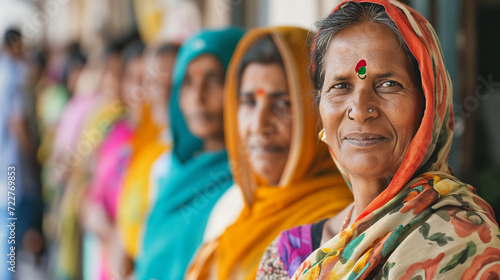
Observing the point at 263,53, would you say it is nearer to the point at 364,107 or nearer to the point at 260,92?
the point at 260,92

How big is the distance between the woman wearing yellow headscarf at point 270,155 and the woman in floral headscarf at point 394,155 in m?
0.33

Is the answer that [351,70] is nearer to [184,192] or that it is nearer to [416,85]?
[416,85]

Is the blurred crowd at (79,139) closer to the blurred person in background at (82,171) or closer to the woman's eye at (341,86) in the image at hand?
the blurred person in background at (82,171)

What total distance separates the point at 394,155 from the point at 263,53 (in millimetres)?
647

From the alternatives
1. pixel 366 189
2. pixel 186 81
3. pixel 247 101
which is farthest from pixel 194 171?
pixel 366 189

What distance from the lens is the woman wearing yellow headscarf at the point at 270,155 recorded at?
1.34 metres

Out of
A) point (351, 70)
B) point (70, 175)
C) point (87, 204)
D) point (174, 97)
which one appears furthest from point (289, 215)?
point (70, 175)

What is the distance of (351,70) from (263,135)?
557 millimetres

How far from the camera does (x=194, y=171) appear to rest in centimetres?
202

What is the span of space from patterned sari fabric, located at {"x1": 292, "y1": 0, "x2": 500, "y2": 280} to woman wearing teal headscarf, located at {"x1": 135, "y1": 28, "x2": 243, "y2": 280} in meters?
0.97

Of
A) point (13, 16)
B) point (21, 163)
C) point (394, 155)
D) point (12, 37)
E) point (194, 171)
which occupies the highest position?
point (13, 16)

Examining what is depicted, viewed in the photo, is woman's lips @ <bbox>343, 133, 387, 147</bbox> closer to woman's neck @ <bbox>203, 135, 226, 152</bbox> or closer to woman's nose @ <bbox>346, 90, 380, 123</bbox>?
woman's nose @ <bbox>346, 90, 380, 123</bbox>

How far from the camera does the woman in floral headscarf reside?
2.68 feet

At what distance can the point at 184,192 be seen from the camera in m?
2.01
